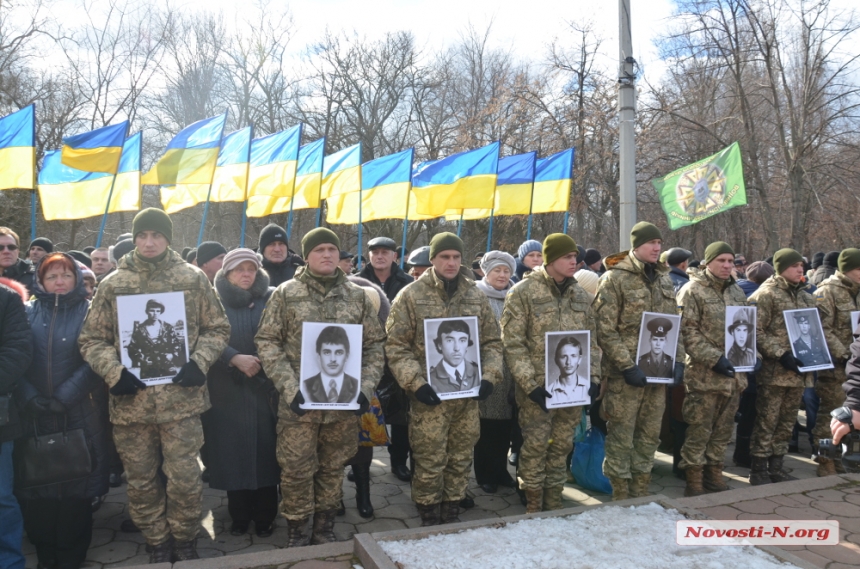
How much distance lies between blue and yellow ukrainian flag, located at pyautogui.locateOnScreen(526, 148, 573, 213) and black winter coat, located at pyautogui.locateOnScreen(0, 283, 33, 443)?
810 cm

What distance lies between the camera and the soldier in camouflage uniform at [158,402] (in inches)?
141

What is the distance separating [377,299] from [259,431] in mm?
1248

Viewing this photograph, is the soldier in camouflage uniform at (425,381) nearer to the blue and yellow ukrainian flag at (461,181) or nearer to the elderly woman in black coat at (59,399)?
the elderly woman in black coat at (59,399)

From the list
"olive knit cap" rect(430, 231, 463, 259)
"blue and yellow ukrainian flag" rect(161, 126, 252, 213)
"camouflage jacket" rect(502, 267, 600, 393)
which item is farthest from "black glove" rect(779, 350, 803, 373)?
"blue and yellow ukrainian flag" rect(161, 126, 252, 213)

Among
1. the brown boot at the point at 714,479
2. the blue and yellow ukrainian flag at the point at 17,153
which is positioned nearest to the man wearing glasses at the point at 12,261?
the blue and yellow ukrainian flag at the point at 17,153

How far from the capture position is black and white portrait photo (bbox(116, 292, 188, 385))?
363cm

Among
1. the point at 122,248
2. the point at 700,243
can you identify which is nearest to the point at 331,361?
the point at 122,248

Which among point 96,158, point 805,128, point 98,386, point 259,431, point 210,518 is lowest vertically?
point 210,518

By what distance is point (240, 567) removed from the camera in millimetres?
3258

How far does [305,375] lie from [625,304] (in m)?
2.44

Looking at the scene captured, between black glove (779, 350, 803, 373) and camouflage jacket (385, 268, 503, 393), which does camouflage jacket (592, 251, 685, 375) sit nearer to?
camouflage jacket (385, 268, 503, 393)

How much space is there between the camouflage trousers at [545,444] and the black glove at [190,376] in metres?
2.16

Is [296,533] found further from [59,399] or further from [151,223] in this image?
[151,223]

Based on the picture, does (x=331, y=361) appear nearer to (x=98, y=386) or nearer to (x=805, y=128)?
(x=98, y=386)
